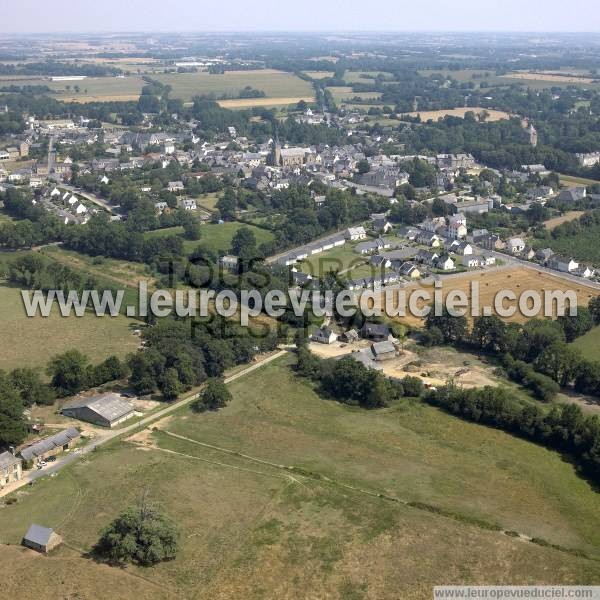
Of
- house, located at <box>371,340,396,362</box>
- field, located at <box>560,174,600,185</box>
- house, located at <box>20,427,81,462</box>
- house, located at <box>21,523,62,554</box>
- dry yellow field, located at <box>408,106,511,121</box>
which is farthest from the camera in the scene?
dry yellow field, located at <box>408,106,511,121</box>

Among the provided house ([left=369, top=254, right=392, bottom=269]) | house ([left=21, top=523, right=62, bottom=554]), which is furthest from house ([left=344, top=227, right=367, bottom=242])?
house ([left=21, top=523, right=62, bottom=554])

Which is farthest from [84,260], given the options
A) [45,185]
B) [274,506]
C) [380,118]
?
[380,118]

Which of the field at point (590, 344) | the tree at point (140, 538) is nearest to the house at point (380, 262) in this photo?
the field at point (590, 344)

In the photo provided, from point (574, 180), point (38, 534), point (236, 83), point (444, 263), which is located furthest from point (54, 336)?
point (236, 83)

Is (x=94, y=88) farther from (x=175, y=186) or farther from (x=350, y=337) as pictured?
(x=350, y=337)

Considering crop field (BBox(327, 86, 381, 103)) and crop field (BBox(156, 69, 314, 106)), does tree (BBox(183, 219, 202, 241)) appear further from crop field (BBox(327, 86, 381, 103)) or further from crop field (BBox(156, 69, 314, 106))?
crop field (BBox(327, 86, 381, 103))
